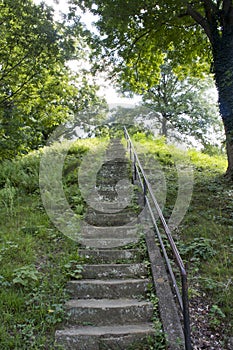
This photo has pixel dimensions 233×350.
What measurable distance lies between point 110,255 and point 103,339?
1584 millimetres

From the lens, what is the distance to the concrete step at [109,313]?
12.2 ft

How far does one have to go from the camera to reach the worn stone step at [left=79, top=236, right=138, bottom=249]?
5136 millimetres

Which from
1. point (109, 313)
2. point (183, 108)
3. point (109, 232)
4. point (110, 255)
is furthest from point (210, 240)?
point (183, 108)

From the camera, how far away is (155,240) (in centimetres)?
513

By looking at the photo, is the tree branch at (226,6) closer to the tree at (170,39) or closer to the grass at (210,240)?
the tree at (170,39)

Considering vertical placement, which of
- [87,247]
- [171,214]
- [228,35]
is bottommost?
[87,247]

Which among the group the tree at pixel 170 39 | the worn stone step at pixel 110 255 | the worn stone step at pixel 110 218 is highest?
the tree at pixel 170 39

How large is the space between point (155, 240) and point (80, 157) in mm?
5669

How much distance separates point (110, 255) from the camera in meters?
4.90

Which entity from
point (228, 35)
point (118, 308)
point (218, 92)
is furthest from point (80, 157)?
point (118, 308)

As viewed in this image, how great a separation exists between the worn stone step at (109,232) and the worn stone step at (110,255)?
1.72ft

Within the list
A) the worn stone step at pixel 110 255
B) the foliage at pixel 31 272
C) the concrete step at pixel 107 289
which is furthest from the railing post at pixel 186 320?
the worn stone step at pixel 110 255

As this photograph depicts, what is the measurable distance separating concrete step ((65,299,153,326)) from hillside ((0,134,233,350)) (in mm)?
191

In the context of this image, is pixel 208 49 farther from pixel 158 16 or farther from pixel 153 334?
pixel 153 334
